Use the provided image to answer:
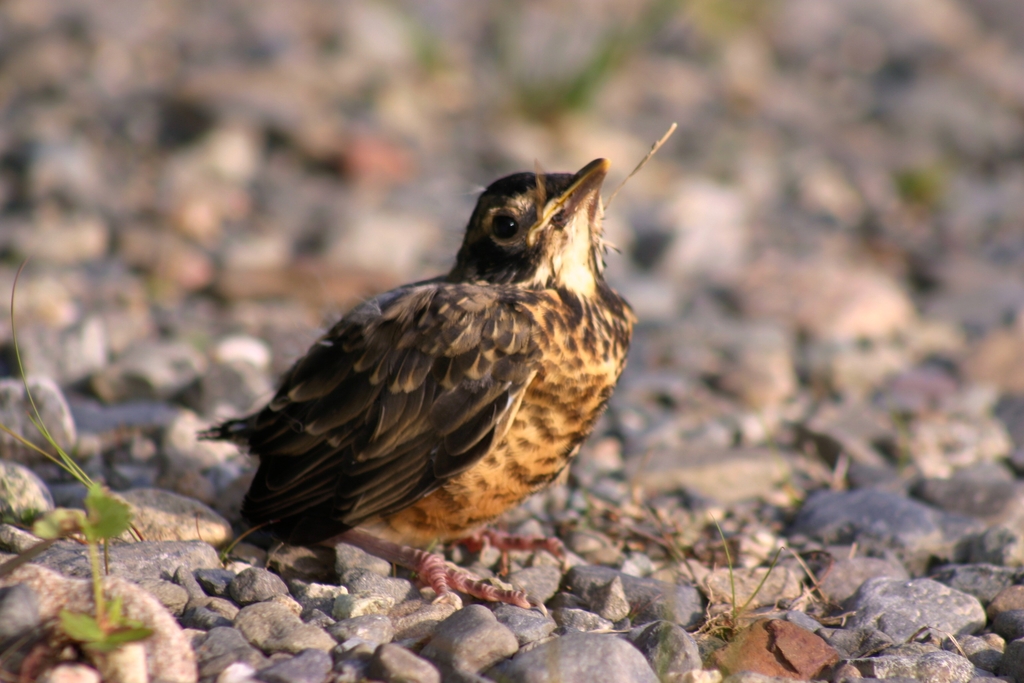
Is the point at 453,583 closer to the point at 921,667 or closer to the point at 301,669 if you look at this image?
the point at 301,669

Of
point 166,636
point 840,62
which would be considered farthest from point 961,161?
point 166,636

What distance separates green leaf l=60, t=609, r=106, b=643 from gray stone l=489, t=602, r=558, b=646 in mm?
1288

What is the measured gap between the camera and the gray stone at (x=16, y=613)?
2941 millimetres

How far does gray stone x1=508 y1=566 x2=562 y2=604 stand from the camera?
13.4 feet

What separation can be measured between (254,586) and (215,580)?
0.16m

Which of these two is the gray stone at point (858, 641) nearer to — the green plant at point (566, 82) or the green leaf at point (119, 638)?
the green leaf at point (119, 638)

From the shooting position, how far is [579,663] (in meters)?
3.20

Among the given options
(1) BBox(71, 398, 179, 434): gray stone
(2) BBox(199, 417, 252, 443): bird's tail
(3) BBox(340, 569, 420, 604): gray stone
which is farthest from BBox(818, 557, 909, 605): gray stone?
(1) BBox(71, 398, 179, 434): gray stone

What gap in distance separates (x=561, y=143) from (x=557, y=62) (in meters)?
0.95

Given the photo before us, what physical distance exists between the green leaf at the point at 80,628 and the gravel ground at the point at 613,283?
4.5 inches

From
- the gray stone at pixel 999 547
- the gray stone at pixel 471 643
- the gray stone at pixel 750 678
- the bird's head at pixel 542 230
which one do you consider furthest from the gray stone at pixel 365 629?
the gray stone at pixel 999 547

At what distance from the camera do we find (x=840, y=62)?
41.0ft

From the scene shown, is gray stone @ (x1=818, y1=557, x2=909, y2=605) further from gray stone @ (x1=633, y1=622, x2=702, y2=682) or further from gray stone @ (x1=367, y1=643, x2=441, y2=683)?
gray stone @ (x1=367, y1=643, x2=441, y2=683)

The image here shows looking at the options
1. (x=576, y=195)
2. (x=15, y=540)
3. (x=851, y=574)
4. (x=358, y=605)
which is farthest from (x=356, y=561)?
(x=851, y=574)
